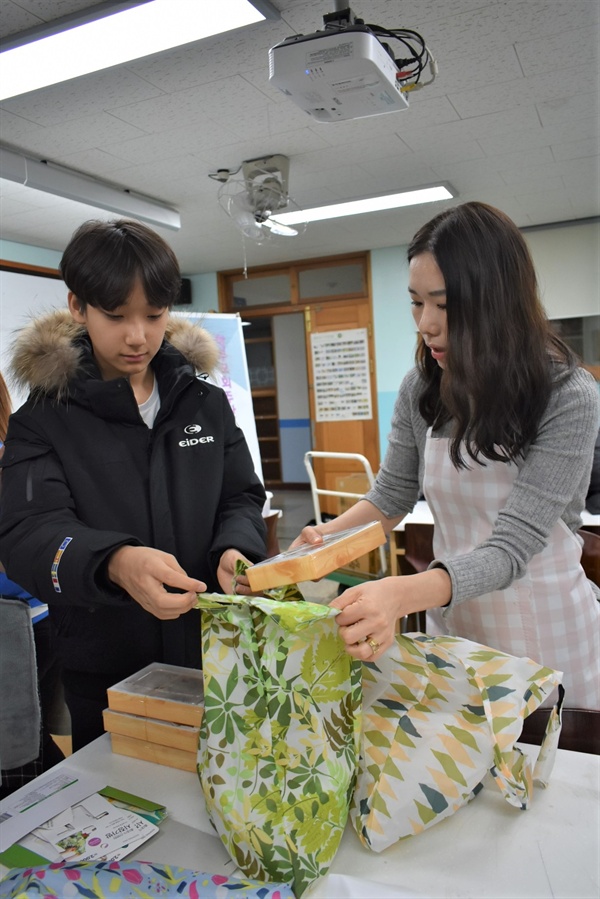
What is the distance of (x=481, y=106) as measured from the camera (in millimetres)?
3191

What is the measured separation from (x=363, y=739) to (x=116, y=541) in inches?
17.9

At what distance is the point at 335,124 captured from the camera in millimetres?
3312

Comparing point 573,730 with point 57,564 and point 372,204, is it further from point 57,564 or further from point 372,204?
point 372,204

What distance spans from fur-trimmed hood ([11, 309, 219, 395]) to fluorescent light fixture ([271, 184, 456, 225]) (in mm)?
3491

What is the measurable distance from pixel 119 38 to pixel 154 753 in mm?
2444

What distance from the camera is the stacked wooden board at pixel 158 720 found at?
97cm

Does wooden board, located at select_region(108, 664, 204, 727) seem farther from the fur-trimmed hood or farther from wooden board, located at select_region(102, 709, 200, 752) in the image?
the fur-trimmed hood

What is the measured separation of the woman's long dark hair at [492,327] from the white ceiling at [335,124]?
1.65 meters

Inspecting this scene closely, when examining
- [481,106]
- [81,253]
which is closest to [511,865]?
[81,253]

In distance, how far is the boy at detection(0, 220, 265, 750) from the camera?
1106 mm

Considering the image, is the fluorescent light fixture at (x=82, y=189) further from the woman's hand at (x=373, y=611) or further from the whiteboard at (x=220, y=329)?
the woman's hand at (x=373, y=611)

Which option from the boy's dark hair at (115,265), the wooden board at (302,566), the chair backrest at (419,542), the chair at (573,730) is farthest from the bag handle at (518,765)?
the chair backrest at (419,542)

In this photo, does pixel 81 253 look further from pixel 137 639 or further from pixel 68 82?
pixel 68 82

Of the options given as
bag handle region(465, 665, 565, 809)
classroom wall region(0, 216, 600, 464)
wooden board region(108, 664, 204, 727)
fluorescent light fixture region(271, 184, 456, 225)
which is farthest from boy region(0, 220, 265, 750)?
classroom wall region(0, 216, 600, 464)
